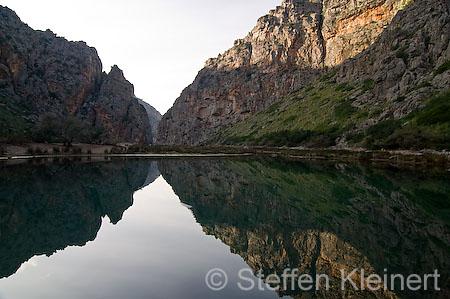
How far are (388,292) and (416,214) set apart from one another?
7.52 metres

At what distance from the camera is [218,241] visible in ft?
29.8

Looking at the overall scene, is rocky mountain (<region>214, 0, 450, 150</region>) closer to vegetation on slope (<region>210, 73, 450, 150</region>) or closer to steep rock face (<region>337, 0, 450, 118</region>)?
steep rock face (<region>337, 0, 450, 118</region>)

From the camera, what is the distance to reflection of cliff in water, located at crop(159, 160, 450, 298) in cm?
727

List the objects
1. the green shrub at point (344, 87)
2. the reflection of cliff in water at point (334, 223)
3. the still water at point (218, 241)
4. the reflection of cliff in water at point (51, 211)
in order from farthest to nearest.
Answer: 1. the green shrub at point (344, 87)
2. the reflection of cliff in water at point (51, 211)
3. the reflection of cliff in water at point (334, 223)
4. the still water at point (218, 241)

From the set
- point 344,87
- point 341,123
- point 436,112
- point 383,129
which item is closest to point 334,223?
point 436,112

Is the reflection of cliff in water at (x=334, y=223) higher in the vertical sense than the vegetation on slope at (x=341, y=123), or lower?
lower

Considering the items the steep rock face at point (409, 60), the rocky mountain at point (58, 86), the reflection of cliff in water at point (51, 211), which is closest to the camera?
the reflection of cliff in water at point (51, 211)

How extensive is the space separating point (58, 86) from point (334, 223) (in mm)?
122063

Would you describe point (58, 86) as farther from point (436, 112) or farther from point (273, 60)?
point (436, 112)

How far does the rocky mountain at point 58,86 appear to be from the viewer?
8344 centimetres

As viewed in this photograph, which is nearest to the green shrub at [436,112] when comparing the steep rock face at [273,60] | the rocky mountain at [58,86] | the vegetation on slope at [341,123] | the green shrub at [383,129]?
the vegetation on slope at [341,123]

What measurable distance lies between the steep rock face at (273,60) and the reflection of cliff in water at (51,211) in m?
94.5

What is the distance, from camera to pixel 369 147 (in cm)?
4234

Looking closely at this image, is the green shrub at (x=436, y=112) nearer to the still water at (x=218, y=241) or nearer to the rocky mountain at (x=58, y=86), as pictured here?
the still water at (x=218, y=241)
